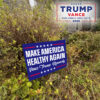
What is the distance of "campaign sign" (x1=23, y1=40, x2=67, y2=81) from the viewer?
1.57m

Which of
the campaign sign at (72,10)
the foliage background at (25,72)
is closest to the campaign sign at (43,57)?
the foliage background at (25,72)

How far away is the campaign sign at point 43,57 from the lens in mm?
1573

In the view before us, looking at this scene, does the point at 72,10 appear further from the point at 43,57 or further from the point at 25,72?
the point at 25,72

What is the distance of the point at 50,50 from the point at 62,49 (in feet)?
1.09

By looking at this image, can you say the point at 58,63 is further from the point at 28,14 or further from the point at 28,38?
the point at 28,14

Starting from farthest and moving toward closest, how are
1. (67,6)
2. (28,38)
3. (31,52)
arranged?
(67,6) < (28,38) < (31,52)

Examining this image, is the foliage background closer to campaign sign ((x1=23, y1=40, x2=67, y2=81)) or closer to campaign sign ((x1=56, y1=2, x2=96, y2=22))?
campaign sign ((x1=23, y1=40, x2=67, y2=81))

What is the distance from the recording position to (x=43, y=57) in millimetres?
1737

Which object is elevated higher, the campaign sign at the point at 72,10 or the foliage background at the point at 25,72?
the campaign sign at the point at 72,10

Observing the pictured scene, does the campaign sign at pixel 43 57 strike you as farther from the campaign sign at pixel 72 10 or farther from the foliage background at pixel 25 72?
the campaign sign at pixel 72 10

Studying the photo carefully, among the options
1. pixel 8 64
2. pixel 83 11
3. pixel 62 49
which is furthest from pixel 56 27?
pixel 83 11

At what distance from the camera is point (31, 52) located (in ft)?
5.20

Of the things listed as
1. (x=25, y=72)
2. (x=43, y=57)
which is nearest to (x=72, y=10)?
(x=43, y=57)

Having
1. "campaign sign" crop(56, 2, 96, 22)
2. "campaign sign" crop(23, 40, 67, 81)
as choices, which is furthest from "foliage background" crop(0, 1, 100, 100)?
"campaign sign" crop(56, 2, 96, 22)
